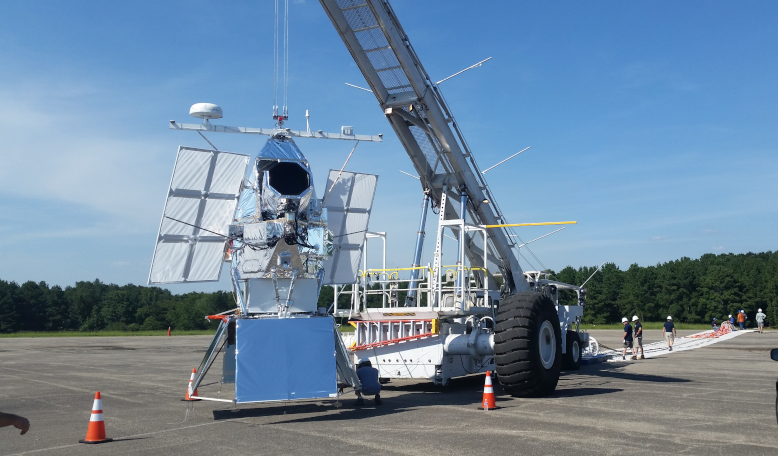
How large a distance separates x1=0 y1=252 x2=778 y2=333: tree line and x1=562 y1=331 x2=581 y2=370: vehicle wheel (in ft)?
253

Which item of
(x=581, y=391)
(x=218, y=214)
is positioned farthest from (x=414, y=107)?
(x=581, y=391)

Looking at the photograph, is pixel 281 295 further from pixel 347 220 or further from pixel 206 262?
pixel 347 220

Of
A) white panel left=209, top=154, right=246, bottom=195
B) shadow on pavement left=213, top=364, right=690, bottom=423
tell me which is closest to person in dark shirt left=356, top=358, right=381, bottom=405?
shadow on pavement left=213, top=364, right=690, bottom=423

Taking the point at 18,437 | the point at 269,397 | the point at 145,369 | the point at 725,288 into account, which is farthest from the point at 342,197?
the point at 725,288

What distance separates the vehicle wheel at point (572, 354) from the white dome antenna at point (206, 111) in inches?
535

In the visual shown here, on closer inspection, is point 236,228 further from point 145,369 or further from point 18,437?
point 145,369

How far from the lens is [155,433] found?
9.43 meters

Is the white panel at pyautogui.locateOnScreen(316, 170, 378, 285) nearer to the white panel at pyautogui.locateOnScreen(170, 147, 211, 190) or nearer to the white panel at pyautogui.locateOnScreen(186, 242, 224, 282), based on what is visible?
the white panel at pyautogui.locateOnScreen(186, 242, 224, 282)

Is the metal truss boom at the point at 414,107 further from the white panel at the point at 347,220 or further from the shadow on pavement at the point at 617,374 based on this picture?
A: the shadow on pavement at the point at 617,374

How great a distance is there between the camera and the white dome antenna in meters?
10.5

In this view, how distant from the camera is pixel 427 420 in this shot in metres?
10.3

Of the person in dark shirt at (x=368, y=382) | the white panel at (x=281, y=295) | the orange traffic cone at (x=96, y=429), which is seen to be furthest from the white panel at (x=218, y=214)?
the orange traffic cone at (x=96, y=429)

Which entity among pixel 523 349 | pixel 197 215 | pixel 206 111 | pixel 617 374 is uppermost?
pixel 206 111

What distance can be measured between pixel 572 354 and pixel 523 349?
860 centimetres
